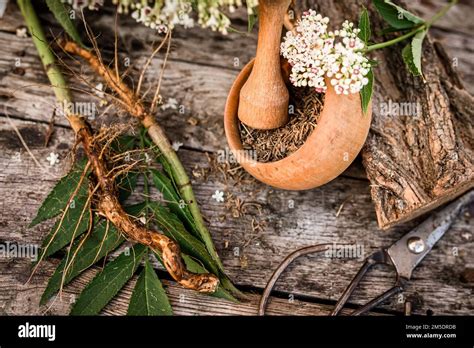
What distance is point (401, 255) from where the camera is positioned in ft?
4.04

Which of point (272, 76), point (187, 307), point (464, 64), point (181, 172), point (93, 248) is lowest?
point (187, 307)

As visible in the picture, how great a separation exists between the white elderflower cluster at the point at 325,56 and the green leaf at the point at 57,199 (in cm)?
53

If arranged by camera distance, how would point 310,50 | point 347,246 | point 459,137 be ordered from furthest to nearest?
point 347,246 → point 459,137 → point 310,50

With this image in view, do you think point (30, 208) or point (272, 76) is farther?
point (30, 208)

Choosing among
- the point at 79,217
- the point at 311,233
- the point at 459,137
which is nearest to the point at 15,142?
the point at 79,217

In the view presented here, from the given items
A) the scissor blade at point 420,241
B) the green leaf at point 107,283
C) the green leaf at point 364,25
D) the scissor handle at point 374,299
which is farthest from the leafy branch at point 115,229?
the green leaf at point 364,25

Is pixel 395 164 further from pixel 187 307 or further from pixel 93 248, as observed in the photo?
pixel 93 248

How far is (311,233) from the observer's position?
129 cm

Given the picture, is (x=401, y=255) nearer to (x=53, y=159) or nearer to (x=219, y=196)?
(x=219, y=196)

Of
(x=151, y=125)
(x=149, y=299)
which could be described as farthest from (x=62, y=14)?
(x=149, y=299)

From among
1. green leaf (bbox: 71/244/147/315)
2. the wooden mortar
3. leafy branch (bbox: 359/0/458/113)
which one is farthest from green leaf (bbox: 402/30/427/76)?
green leaf (bbox: 71/244/147/315)

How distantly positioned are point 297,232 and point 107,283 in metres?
0.43

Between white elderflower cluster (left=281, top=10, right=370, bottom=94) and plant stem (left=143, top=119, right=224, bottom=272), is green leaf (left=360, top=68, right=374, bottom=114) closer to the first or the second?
white elderflower cluster (left=281, top=10, right=370, bottom=94)

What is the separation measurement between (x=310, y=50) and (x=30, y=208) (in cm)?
72
